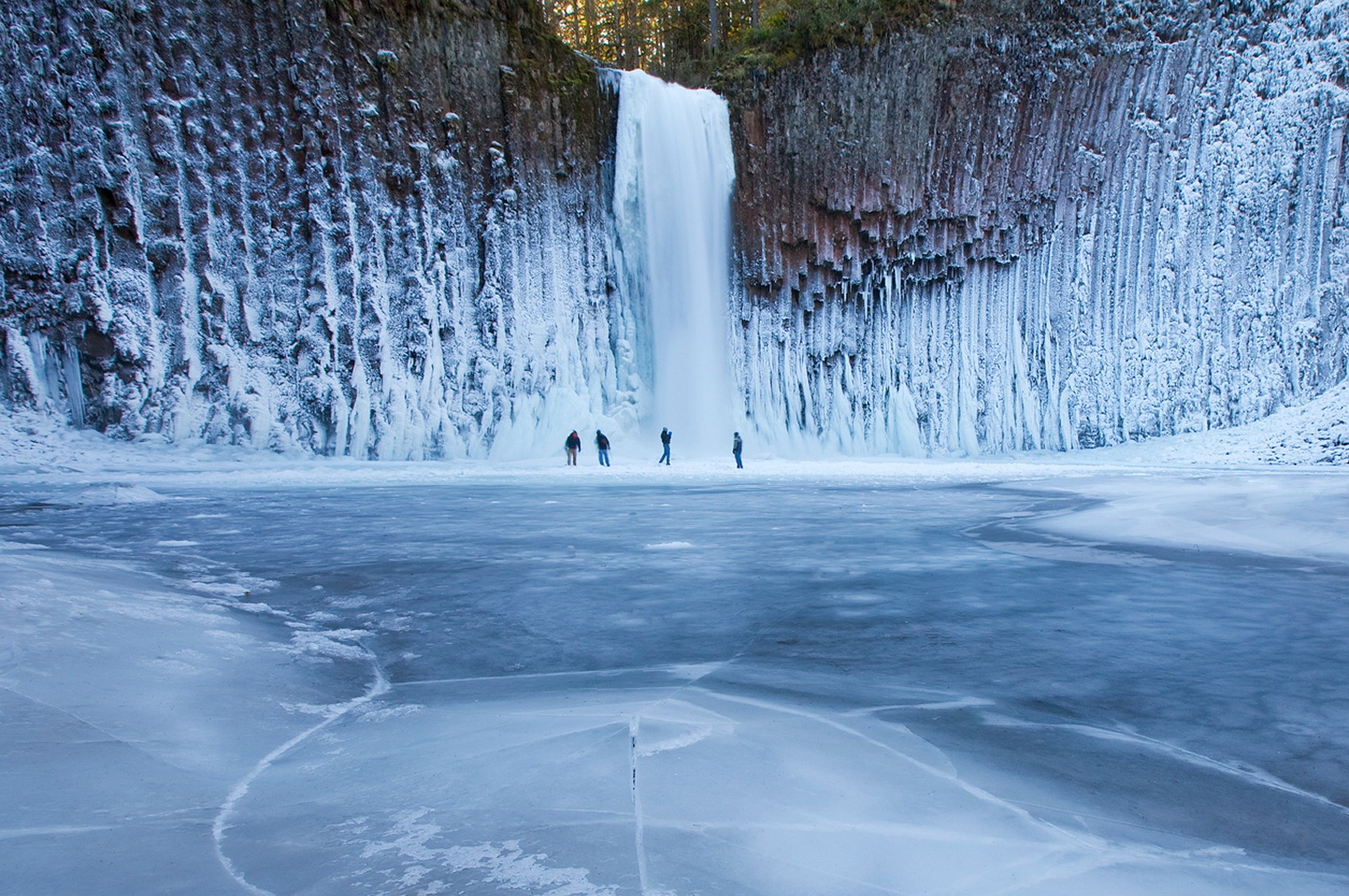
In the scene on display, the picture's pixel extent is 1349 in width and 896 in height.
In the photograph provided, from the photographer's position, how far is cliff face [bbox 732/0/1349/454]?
22312 millimetres

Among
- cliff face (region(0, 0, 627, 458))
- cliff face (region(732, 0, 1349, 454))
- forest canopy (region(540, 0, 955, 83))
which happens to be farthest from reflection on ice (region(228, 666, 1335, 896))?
forest canopy (region(540, 0, 955, 83))

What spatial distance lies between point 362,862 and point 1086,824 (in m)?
1.56

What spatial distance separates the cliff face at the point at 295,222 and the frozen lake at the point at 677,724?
15.7m

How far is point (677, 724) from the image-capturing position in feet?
8.05

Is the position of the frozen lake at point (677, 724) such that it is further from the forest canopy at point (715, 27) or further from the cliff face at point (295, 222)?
the forest canopy at point (715, 27)

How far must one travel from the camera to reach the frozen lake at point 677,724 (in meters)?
1.70

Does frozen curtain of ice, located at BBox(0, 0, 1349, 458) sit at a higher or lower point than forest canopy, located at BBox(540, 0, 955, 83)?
lower

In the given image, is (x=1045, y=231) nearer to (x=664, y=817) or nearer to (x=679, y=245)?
(x=679, y=245)

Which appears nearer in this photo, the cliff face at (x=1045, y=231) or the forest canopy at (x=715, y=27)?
the cliff face at (x=1045, y=231)

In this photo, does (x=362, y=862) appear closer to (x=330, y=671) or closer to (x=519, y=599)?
(x=330, y=671)

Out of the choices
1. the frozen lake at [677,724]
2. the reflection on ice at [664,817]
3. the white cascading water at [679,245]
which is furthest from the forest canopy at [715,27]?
the reflection on ice at [664,817]

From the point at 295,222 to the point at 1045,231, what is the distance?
20.4 metres

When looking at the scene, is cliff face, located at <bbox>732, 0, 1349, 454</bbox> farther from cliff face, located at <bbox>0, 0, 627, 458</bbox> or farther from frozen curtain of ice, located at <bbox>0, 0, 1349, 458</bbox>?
cliff face, located at <bbox>0, 0, 627, 458</bbox>

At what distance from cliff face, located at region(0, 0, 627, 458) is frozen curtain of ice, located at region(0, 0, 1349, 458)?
0.23ft
